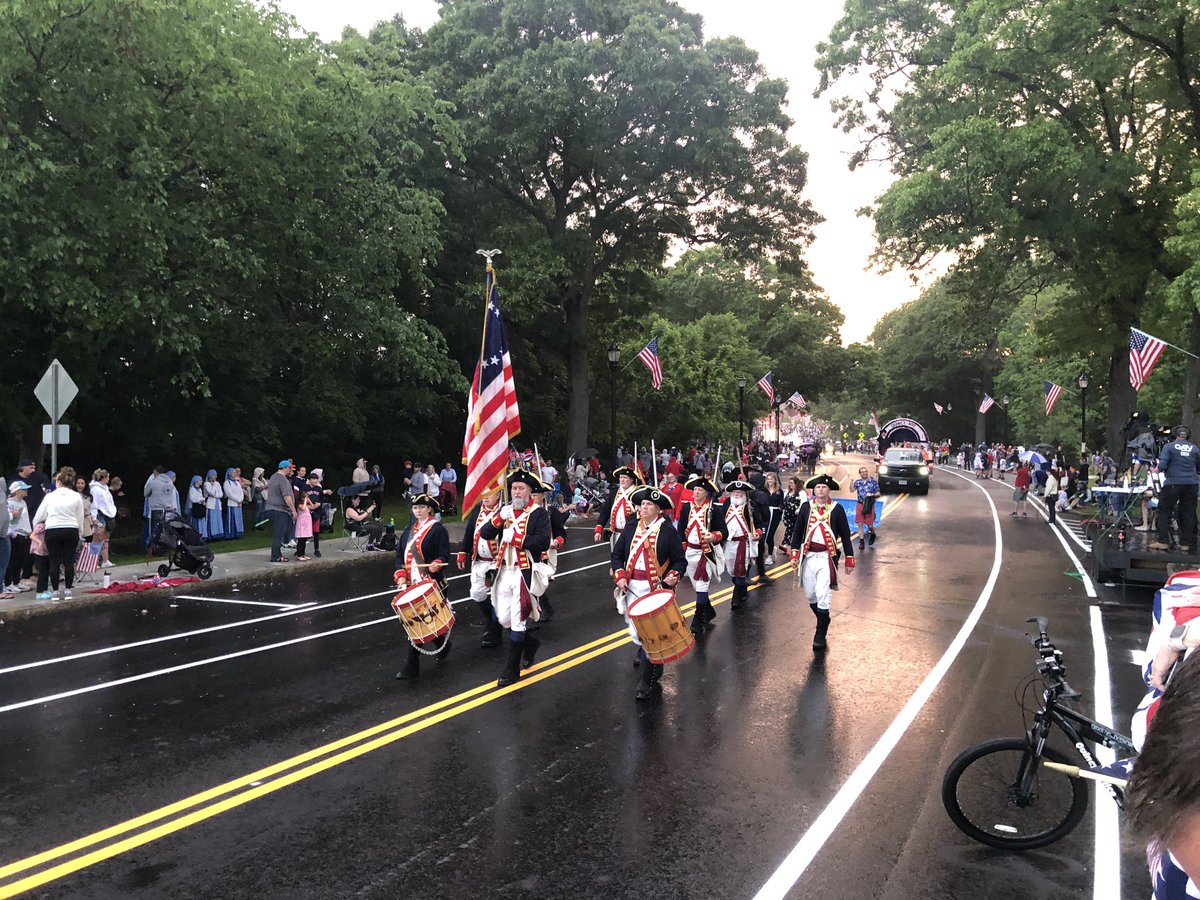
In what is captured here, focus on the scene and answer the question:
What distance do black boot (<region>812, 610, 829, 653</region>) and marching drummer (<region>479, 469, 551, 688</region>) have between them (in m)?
3.34

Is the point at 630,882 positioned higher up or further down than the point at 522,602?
further down

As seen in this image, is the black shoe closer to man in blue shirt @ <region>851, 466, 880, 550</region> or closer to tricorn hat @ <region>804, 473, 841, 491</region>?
tricorn hat @ <region>804, 473, 841, 491</region>

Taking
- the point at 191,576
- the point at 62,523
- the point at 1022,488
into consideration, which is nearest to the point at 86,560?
the point at 191,576

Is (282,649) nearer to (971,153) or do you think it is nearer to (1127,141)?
(971,153)

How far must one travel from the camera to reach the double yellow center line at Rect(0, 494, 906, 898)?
4953mm

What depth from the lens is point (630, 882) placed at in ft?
15.8

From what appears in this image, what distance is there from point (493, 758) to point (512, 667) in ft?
6.84

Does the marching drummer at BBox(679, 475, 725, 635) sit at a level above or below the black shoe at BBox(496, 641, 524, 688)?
above

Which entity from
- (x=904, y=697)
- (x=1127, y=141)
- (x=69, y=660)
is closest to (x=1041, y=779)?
(x=904, y=697)

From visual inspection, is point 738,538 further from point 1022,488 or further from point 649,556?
point 1022,488

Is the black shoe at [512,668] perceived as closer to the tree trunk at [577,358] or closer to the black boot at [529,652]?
the black boot at [529,652]

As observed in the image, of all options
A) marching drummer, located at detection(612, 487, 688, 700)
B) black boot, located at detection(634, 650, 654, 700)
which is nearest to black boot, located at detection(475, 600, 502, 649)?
marching drummer, located at detection(612, 487, 688, 700)

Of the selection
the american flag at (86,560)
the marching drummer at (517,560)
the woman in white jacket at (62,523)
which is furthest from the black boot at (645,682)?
the american flag at (86,560)

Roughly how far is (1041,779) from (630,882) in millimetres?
2901
